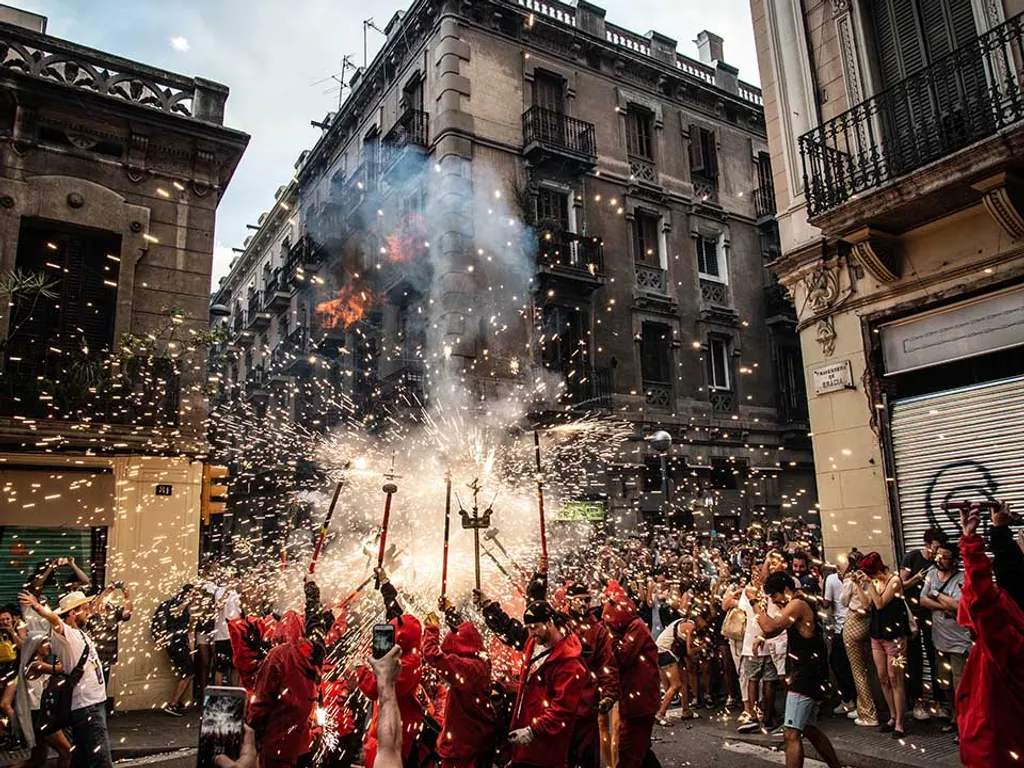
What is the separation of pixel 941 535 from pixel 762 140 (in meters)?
18.6

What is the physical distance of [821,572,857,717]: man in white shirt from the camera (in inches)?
347

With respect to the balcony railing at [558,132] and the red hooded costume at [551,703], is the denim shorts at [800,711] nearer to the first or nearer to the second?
the red hooded costume at [551,703]

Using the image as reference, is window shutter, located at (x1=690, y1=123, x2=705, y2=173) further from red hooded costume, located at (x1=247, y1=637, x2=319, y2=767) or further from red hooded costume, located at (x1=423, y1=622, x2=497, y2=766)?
red hooded costume, located at (x1=247, y1=637, x2=319, y2=767)

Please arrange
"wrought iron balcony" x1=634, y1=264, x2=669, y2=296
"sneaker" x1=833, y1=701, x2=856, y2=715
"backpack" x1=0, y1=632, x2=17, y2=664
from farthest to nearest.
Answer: "wrought iron balcony" x1=634, y1=264, x2=669, y2=296 < "sneaker" x1=833, y1=701, x2=856, y2=715 < "backpack" x1=0, y1=632, x2=17, y2=664

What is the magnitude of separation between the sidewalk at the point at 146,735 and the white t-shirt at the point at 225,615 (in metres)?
1.10

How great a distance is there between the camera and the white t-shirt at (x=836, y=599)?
8844 millimetres

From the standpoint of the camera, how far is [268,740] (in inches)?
208

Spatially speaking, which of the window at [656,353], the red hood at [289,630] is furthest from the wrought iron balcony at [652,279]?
the red hood at [289,630]

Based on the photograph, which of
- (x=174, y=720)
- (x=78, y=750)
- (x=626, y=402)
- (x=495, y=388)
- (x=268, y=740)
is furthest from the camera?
(x=626, y=402)

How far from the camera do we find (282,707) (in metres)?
5.36

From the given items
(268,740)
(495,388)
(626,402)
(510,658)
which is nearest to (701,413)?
(626,402)

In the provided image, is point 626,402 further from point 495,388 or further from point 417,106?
point 417,106

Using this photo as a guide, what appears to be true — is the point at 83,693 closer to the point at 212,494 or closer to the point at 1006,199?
the point at 212,494

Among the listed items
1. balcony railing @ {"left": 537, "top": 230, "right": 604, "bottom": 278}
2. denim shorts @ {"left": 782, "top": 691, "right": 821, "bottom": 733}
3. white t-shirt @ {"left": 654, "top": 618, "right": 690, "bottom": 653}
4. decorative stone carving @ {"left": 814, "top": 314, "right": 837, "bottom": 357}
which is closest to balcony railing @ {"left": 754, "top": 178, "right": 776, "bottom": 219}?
balcony railing @ {"left": 537, "top": 230, "right": 604, "bottom": 278}
